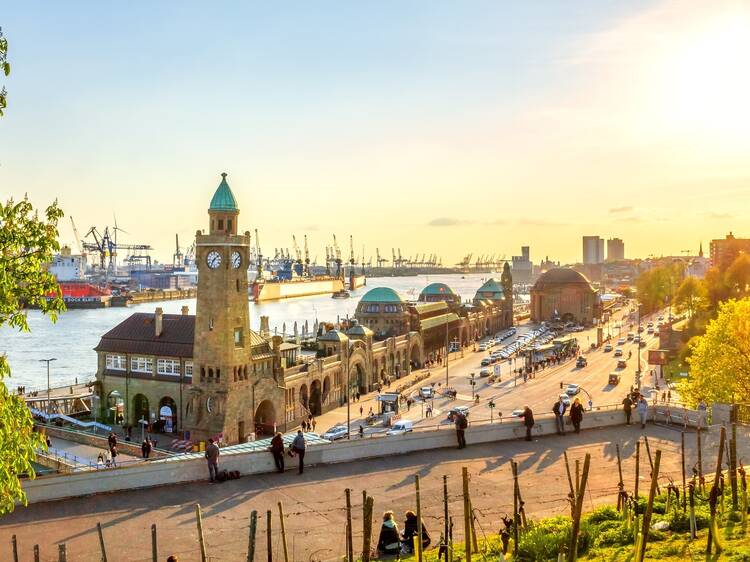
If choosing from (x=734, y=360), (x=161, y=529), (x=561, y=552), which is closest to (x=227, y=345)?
(x=734, y=360)

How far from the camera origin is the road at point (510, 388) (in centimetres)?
6166

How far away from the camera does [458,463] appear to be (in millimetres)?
18469

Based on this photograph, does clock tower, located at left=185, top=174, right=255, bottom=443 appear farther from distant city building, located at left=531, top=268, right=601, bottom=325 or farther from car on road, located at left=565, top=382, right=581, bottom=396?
Result: distant city building, located at left=531, top=268, right=601, bottom=325

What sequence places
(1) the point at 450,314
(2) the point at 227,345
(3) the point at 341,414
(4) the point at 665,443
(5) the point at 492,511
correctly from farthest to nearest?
(1) the point at 450,314 < (3) the point at 341,414 < (2) the point at 227,345 < (4) the point at 665,443 < (5) the point at 492,511

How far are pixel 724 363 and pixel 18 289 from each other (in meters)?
36.6

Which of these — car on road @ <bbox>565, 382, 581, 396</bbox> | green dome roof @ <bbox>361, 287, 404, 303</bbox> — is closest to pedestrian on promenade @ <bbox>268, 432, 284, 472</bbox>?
car on road @ <bbox>565, 382, 581, 396</bbox>

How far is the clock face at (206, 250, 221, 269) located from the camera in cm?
4669

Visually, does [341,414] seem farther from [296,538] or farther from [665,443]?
[296,538]

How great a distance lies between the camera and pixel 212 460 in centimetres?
1662

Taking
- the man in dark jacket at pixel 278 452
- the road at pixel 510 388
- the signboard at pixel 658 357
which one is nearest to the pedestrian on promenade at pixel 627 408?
the man in dark jacket at pixel 278 452

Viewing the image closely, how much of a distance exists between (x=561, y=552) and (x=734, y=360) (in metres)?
31.5

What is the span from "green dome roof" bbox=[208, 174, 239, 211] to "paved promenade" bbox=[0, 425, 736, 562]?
31427mm

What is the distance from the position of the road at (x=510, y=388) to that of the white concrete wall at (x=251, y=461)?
27685mm

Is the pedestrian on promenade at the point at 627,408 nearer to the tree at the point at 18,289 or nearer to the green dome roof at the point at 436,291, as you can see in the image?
the tree at the point at 18,289
